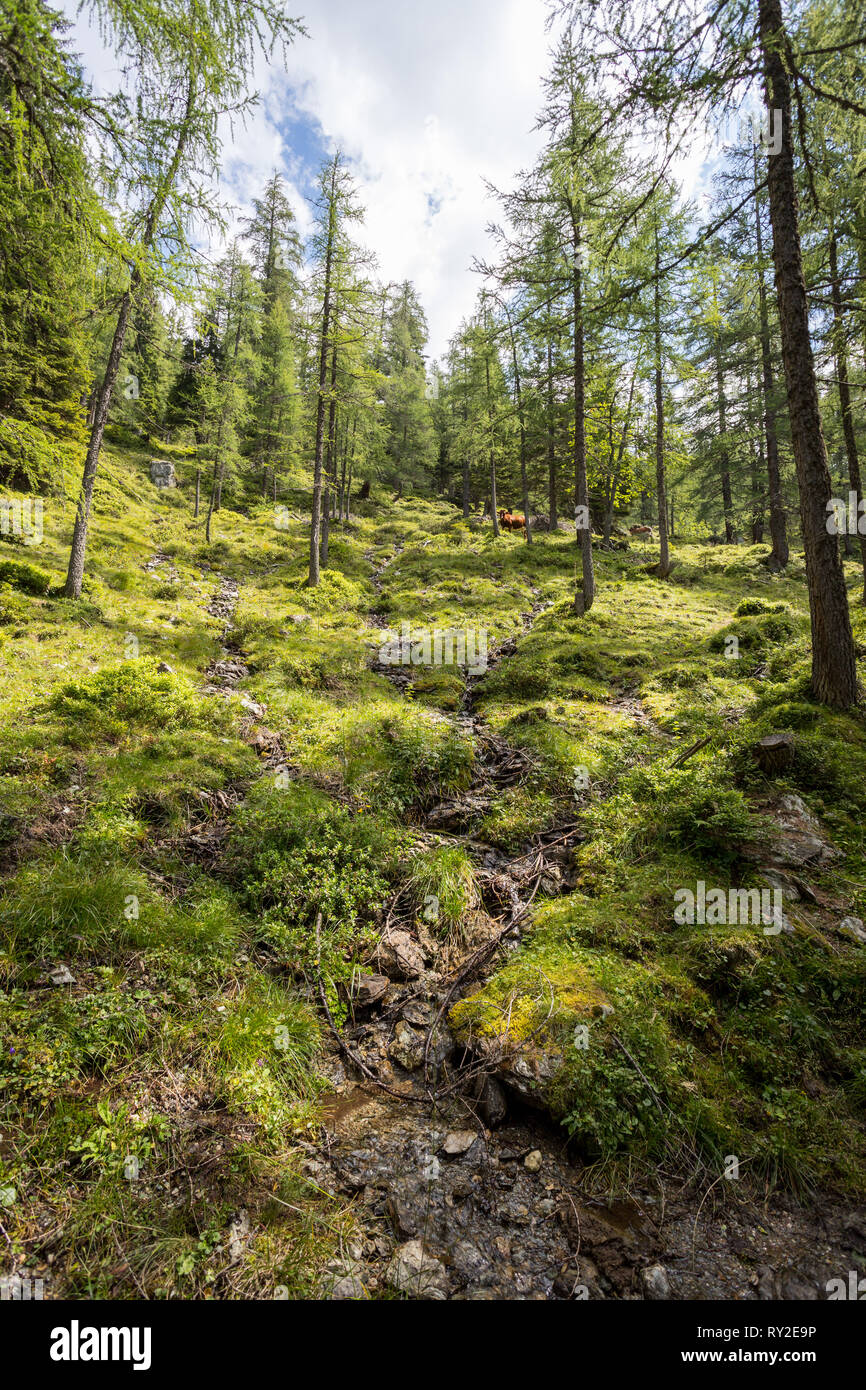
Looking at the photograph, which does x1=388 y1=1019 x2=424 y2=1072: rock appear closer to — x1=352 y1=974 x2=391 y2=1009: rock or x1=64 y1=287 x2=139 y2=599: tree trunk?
x1=352 y1=974 x2=391 y2=1009: rock

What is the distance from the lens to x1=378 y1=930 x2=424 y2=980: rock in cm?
504

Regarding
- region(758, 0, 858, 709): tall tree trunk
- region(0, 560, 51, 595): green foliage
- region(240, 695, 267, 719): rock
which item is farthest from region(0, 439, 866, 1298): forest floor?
region(0, 560, 51, 595): green foliage

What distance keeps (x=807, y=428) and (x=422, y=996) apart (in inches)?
330

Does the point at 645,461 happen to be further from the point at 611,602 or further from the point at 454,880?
the point at 454,880

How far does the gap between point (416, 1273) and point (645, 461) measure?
29.2 metres

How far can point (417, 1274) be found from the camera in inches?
112

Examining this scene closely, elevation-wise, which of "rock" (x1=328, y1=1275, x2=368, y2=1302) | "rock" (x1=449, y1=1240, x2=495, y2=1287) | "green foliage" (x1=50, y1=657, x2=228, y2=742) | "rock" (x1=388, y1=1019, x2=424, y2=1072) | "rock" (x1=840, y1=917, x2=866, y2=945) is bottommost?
"rock" (x1=449, y1=1240, x2=495, y2=1287)

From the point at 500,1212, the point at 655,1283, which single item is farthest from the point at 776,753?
the point at 500,1212

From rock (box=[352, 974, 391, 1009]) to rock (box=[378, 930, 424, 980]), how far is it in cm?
14

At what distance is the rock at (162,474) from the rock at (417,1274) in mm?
36618

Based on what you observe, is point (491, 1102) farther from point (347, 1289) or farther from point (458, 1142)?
point (347, 1289)

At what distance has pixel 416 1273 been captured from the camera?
284cm

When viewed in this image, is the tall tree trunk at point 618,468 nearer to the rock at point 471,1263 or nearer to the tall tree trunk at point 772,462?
the tall tree trunk at point 772,462

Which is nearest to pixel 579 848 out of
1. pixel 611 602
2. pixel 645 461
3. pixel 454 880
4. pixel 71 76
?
pixel 454 880
